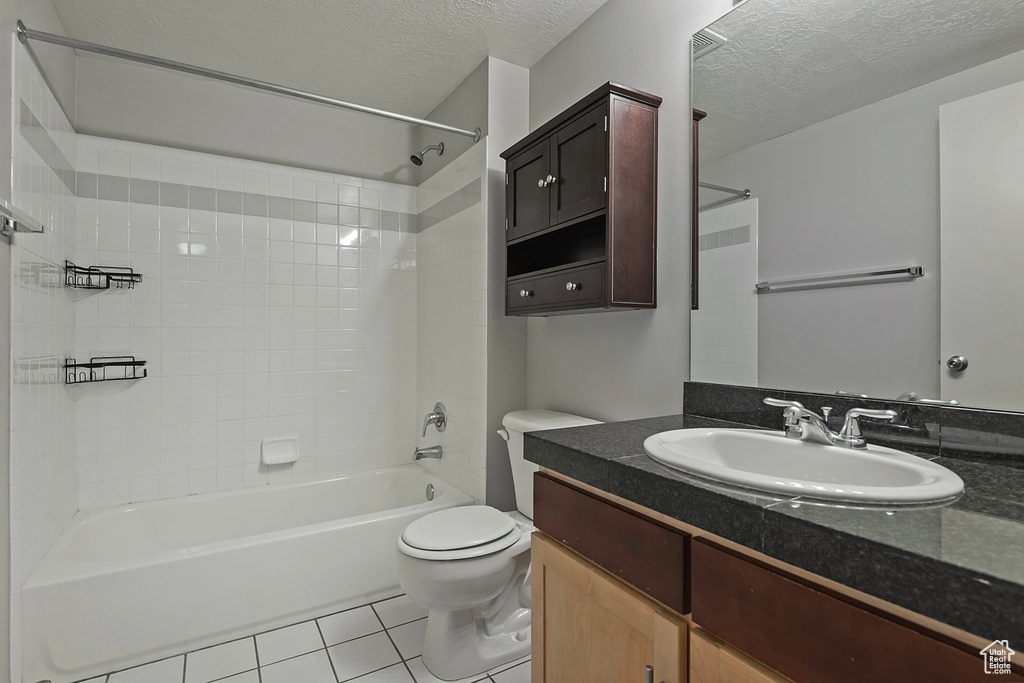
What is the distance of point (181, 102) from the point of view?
2404 mm

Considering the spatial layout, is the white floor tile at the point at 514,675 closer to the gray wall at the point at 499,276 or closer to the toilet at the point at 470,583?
the toilet at the point at 470,583

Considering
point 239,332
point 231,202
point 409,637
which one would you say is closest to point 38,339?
point 239,332

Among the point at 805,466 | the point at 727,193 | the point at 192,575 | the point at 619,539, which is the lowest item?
the point at 192,575

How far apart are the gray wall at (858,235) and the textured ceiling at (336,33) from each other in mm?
1145

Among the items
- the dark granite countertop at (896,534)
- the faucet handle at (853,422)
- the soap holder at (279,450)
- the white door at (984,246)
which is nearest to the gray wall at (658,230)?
the faucet handle at (853,422)

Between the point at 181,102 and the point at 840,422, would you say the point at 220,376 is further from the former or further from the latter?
the point at 840,422

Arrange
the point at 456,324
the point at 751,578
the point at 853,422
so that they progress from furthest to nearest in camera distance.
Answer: the point at 456,324 → the point at 853,422 → the point at 751,578

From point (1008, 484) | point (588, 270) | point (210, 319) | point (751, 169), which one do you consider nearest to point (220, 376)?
point (210, 319)

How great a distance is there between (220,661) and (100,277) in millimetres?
1637

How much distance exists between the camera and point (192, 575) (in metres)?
1.79

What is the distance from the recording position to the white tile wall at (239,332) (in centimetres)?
225

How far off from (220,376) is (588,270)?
191 centimetres

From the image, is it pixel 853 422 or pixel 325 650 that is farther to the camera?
pixel 325 650

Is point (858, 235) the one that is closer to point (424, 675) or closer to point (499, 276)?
point (499, 276)
